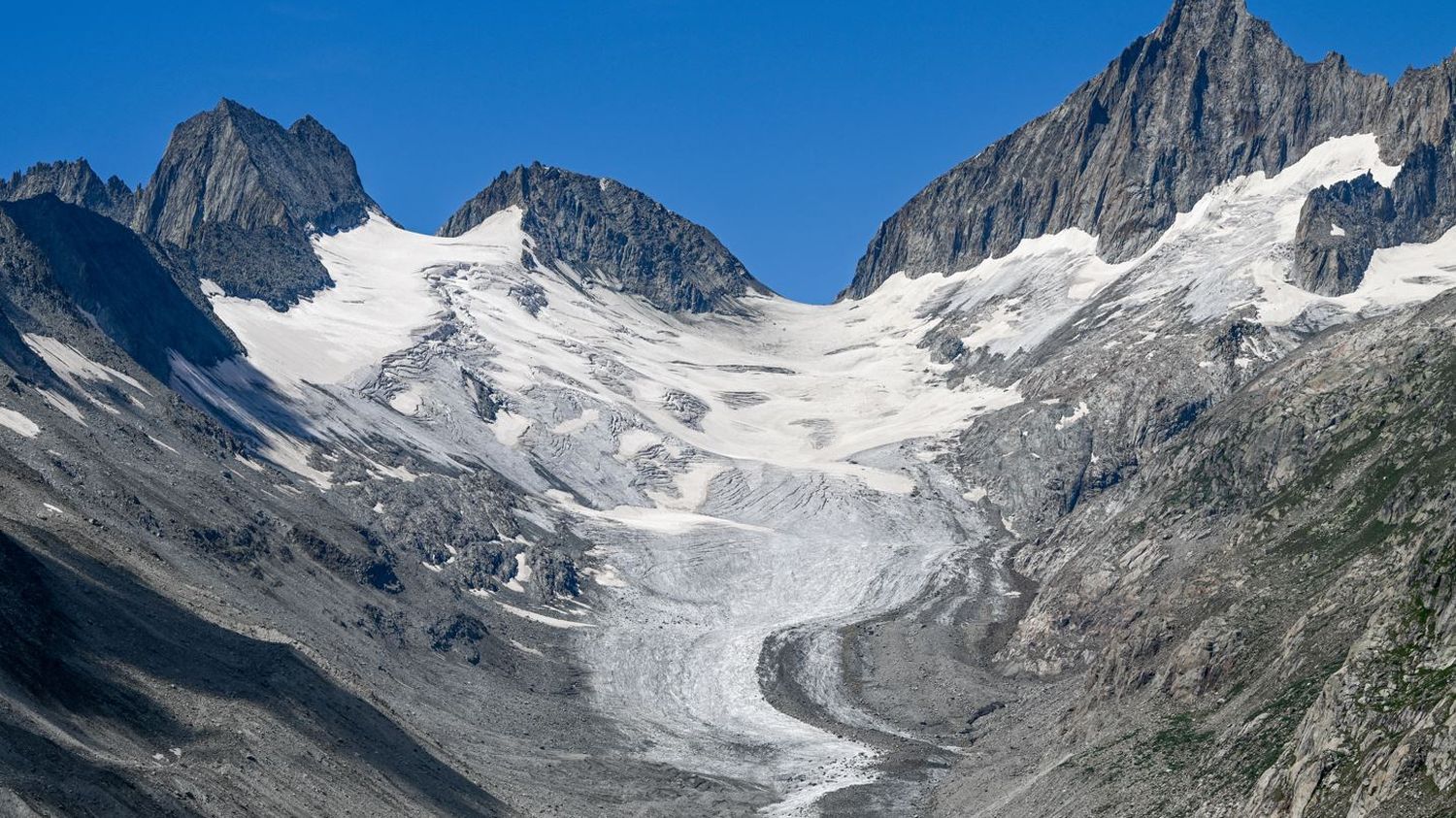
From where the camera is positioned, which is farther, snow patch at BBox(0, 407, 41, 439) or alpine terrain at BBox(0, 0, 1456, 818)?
snow patch at BBox(0, 407, 41, 439)

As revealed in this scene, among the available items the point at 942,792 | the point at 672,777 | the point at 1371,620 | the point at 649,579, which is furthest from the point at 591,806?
the point at 649,579

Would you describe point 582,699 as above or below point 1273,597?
below

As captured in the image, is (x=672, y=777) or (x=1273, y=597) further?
(x=672, y=777)

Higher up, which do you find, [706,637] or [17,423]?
[706,637]

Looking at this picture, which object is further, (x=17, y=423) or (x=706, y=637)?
(x=706, y=637)

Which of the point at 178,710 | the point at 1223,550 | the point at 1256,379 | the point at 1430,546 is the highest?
the point at 1256,379

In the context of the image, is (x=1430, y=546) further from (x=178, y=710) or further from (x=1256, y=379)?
(x=1256, y=379)

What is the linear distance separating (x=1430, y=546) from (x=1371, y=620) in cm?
381

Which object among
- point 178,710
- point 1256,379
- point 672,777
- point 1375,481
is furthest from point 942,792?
point 1256,379

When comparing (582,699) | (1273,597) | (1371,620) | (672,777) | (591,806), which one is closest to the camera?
(1371,620)

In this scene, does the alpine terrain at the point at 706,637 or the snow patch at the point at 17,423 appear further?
the snow patch at the point at 17,423

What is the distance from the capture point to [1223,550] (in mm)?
123125

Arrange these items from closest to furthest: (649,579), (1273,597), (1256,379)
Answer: (1273,597) → (1256,379) → (649,579)

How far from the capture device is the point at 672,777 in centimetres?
13162
